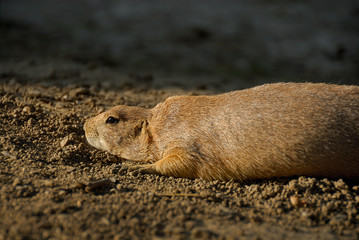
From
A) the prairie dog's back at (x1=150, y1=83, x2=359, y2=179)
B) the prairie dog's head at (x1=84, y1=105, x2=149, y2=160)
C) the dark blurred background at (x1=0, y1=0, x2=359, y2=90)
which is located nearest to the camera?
the prairie dog's back at (x1=150, y1=83, x2=359, y2=179)

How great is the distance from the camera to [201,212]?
3.38 metres

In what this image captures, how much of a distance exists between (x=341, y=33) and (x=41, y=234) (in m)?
10.0

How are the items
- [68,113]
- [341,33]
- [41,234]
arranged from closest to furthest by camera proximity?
[41,234] < [68,113] < [341,33]

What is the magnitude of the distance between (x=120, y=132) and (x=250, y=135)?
180cm

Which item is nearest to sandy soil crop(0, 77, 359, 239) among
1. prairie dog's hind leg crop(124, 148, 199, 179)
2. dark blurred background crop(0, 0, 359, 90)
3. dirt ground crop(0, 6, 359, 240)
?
dirt ground crop(0, 6, 359, 240)

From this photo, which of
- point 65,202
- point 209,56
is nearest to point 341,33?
point 209,56

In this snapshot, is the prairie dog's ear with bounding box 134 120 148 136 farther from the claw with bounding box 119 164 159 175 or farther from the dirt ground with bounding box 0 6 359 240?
the claw with bounding box 119 164 159 175

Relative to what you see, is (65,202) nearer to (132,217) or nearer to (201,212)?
(132,217)

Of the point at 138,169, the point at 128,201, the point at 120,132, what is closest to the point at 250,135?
the point at 138,169

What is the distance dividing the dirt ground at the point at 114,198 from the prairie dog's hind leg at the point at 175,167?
0.31 feet

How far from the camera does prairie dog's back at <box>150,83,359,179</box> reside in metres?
3.89

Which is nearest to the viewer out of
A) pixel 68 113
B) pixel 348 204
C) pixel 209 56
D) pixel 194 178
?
pixel 348 204

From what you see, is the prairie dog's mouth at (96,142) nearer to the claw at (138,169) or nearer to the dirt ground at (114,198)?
the dirt ground at (114,198)

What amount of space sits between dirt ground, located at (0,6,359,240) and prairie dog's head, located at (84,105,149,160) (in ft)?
0.45
